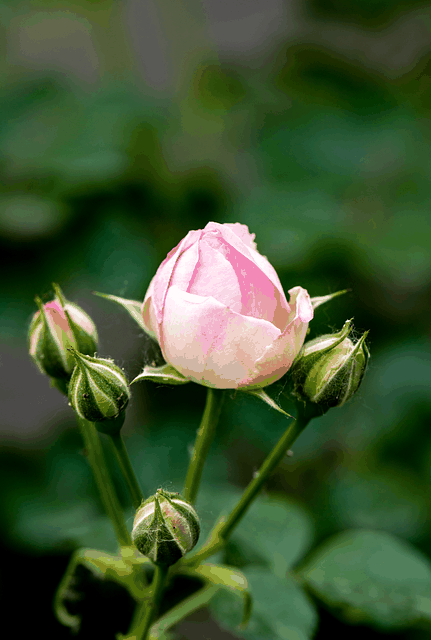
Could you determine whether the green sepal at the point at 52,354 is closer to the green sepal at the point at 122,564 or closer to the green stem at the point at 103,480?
the green stem at the point at 103,480

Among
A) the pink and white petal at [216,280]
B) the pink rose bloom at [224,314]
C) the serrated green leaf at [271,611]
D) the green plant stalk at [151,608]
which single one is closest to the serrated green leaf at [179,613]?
the green plant stalk at [151,608]

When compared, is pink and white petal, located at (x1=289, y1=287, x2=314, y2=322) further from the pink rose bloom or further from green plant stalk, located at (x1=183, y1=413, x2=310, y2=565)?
Result: green plant stalk, located at (x1=183, y1=413, x2=310, y2=565)

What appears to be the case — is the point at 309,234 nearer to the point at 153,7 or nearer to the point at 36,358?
the point at 36,358

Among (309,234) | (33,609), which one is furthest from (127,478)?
(309,234)

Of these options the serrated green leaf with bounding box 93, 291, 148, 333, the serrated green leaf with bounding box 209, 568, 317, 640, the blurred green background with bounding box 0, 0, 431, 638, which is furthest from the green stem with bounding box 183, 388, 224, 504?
the blurred green background with bounding box 0, 0, 431, 638

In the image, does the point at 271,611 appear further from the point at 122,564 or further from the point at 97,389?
the point at 97,389

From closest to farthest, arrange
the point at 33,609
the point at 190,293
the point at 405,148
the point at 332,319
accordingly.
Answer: the point at 190,293 → the point at 33,609 → the point at 332,319 → the point at 405,148
